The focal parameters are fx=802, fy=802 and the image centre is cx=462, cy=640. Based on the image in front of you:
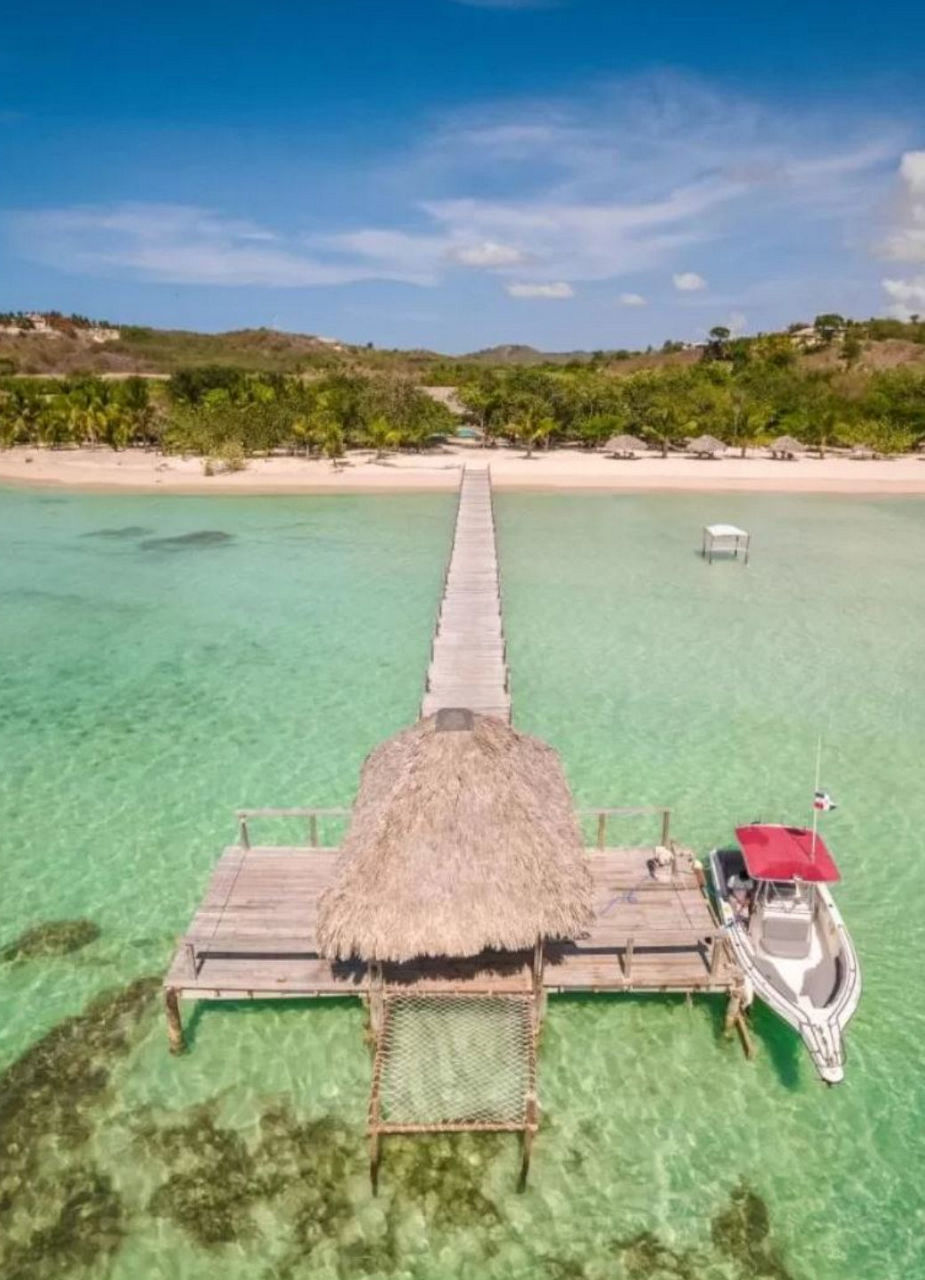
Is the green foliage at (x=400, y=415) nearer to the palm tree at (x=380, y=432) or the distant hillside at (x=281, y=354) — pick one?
the palm tree at (x=380, y=432)

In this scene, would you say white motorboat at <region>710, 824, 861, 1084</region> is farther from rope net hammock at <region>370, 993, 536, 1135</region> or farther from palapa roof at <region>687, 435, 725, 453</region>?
palapa roof at <region>687, 435, 725, 453</region>

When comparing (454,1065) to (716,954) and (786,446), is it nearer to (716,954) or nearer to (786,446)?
(716,954)

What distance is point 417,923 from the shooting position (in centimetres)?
841

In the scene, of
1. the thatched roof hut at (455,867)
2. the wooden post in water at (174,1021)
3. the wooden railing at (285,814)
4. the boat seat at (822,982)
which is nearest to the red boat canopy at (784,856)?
the boat seat at (822,982)

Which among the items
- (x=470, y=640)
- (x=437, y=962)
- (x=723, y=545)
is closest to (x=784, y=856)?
(x=437, y=962)

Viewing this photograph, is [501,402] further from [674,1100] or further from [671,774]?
[674,1100]

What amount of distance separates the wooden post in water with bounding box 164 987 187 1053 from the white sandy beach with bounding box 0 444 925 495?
37598 millimetres

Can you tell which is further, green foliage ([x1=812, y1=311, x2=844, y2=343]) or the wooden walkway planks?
green foliage ([x1=812, y1=311, x2=844, y2=343])

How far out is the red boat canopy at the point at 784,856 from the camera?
961 cm

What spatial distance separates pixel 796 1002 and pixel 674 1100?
1722 millimetres

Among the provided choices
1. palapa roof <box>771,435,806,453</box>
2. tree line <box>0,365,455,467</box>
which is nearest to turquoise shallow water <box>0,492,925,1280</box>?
tree line <box>0,365,455,467</box>

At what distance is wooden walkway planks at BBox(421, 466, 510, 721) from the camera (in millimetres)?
15062

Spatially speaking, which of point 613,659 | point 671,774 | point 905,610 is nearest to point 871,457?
point 905,610

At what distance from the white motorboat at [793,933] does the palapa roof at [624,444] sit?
46.8 meters
